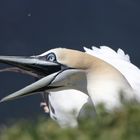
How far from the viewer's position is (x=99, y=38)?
31.4ft

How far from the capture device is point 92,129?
246cm

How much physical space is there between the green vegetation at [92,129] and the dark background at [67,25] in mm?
6365

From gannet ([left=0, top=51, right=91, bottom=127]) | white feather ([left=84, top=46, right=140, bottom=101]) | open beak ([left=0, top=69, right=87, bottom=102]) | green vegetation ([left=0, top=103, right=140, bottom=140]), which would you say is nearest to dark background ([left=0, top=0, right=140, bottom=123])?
white feather ([left=84, top=46, right=140, bottom=101])

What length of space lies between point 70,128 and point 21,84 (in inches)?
241

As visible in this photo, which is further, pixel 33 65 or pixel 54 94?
pixel 54 94

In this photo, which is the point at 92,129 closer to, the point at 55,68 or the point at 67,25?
the point at 55,68

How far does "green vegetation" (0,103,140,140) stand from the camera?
95.3 inches

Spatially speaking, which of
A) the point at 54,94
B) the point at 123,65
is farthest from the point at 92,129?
the point at 123,65

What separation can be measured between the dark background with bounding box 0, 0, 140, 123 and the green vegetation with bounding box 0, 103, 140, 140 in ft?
20.9

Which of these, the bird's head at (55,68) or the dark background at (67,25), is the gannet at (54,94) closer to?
the bird's head at (55,68)

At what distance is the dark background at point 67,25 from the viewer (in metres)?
9.37

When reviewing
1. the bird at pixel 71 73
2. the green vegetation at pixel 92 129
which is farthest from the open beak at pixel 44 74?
the green vegetation at pixel 92 129

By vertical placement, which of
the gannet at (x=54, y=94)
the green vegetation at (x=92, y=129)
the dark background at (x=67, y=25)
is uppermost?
the dark background at (x=67, y=25)

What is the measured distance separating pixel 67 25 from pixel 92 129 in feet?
23.9
